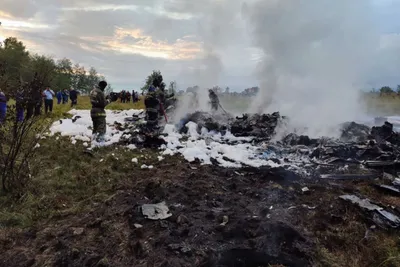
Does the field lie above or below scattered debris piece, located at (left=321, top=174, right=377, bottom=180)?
below

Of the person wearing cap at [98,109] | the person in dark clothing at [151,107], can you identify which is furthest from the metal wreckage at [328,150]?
the person wearing cap at [98,109]

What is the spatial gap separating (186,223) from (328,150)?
605 centimetres

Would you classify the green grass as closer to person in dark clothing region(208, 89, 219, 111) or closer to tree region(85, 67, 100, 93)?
person in dark clothing region(208, 89, 219, 111)

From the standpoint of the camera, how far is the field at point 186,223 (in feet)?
12.9

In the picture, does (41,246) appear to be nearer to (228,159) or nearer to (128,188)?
(128,188)

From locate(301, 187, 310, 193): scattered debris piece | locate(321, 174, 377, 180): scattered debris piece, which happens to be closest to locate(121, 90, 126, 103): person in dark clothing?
locate(321, 174, 377, 180): scattered debris piece

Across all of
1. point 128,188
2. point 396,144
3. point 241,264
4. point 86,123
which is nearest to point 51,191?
point 128,188

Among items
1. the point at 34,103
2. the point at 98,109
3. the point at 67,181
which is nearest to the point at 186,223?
the point at 67,181

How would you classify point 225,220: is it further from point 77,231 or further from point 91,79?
point 91,79

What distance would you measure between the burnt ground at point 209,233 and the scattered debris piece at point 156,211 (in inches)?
3.7

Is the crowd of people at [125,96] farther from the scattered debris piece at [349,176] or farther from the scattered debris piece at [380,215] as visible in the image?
the scattered debris piece at [380,215]

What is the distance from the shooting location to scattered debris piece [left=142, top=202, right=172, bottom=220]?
4.79 metres

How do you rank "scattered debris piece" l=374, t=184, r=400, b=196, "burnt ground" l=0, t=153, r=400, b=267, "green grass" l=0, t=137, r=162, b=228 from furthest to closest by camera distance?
1. "scattered debris piece" l=374, t=184, r=400, b=196
2. "green grass" l=0, t=137, r=162, b=228
3. "burnt ground" l=0, t=153, r=400, b=267

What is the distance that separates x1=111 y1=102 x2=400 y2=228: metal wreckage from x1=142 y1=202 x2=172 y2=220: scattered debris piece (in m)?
3.24
